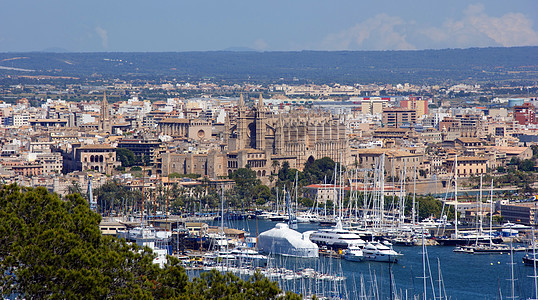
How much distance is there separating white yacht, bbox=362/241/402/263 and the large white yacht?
4.22 ft

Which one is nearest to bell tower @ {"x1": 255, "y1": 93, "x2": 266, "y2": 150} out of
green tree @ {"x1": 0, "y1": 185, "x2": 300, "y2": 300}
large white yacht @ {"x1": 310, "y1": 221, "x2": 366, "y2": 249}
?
large white yacht @ {"x1": 310, "y1": 221, "x2": 366, "y2": 249}

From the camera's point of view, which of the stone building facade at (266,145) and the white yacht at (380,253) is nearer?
the white yacht at (380,253)

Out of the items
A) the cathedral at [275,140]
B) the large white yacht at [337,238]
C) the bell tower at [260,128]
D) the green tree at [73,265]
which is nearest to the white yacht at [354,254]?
the large white yacht at [337,238]

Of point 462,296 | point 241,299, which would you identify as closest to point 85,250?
point 241,299

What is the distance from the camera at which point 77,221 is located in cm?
1584

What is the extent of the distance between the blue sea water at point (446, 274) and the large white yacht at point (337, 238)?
145cm

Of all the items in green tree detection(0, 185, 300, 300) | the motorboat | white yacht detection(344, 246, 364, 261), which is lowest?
white yacht detection(344, 246, 364, 261)

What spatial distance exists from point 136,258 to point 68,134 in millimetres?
59727

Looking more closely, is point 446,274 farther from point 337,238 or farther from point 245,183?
point 245,183

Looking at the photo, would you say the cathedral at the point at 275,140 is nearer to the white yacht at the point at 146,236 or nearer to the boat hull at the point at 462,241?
the boat hull at the point at 462,241

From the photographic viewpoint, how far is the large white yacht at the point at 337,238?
121 feet

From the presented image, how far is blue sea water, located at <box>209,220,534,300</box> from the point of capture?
92.4 feet

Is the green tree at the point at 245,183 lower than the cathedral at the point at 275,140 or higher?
lower

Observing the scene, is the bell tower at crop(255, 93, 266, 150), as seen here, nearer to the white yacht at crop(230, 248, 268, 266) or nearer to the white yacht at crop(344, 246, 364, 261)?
the white yacht at crop(344, 246, 364, 261)
